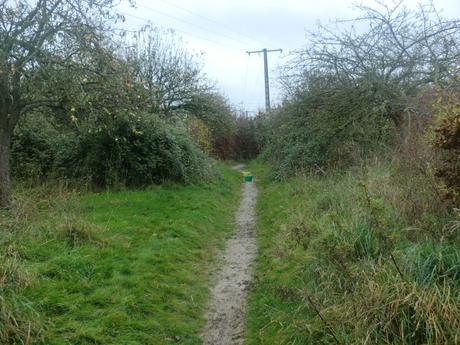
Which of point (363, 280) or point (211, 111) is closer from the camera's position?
point (363, 280)

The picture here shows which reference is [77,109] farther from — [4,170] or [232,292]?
[232,292]

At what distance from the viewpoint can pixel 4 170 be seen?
10.5m

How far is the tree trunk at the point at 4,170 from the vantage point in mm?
10258

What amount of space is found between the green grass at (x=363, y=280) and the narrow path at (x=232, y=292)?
0.17 meters

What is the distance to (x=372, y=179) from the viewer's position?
8.69 metres

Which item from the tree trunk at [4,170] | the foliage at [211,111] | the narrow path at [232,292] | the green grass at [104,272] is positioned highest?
the foliage at [211,111]

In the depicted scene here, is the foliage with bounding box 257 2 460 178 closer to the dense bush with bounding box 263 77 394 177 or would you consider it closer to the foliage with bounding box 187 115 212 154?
the dense bush with bounding box 263 77 394 177

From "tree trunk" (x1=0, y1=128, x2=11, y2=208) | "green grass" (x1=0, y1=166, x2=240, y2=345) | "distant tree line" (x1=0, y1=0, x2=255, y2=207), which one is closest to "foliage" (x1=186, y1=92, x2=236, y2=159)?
"distant tree line" (x1=0, y1=0, x2=255, y2=207)

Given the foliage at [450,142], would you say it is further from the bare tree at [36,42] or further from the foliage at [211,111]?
the foliage at [211,111]

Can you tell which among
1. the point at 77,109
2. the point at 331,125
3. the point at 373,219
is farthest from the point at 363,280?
the point at 331,125

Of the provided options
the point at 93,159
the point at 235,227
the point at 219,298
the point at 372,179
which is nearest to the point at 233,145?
the point at 93,159

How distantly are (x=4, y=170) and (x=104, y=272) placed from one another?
527cm

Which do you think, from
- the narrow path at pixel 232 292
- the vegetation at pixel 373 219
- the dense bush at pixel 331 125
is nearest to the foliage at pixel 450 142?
the vegetation at pixel 373 219

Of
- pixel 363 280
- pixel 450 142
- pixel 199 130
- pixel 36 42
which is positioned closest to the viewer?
pixel 363 280
